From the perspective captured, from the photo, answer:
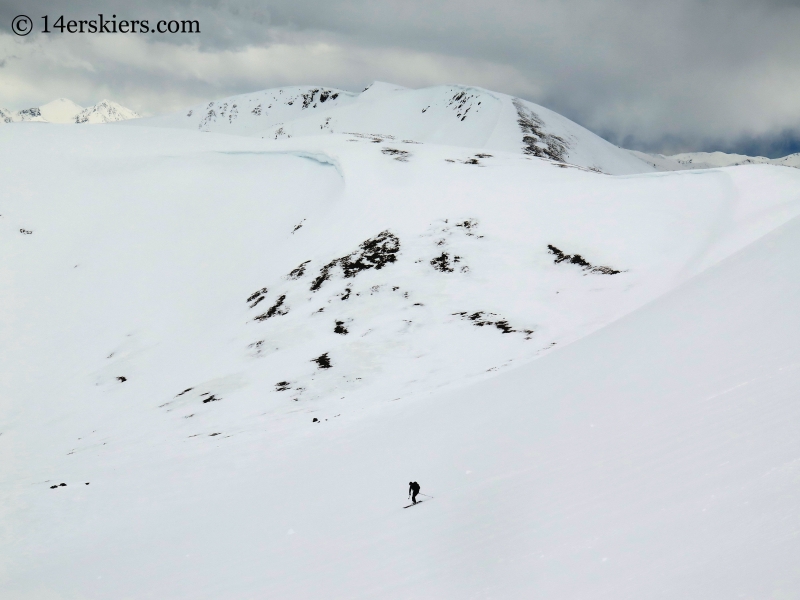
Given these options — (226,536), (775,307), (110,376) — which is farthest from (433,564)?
(110,376)

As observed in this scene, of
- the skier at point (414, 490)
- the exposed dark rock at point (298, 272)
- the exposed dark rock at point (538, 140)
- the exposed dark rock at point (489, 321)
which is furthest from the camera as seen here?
the exposed dark rock at point (538, 140)

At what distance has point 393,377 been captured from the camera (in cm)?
2328

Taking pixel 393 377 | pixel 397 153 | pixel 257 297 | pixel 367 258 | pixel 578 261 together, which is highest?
pixel 397 153

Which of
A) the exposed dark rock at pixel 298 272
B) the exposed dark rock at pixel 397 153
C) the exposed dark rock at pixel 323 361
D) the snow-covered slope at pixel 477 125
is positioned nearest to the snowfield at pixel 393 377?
the exposed dark rock at pixel 323 361

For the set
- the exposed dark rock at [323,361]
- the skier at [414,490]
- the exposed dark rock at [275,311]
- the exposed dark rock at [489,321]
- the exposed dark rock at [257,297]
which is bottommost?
the skier at [414,490]

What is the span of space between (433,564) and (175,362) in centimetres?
2467

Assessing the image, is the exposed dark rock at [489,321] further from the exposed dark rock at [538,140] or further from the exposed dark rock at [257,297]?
the exposed dark rock at [538,140]

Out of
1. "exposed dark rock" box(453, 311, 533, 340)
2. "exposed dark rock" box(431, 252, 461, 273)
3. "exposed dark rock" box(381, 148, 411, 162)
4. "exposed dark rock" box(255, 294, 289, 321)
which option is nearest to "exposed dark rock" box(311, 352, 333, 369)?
"exposed dark rock" box(255, 294, 289, 321)

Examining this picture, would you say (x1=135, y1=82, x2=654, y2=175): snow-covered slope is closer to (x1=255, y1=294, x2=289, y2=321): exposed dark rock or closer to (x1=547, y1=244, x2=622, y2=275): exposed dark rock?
(x1=547, y1=244, x2=622, y2=275): exposed dark rock

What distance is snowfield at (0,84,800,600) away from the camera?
7.21m

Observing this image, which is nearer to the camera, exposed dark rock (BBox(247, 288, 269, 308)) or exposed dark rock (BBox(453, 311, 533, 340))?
exposed dark rock (BBox(453, 311, 533, 340))

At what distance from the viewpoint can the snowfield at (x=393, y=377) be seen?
7.21 meters

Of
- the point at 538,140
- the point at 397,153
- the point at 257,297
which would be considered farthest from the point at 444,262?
the point at 538,140

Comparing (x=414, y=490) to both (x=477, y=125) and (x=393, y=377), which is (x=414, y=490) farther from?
(x=477, y=125)
